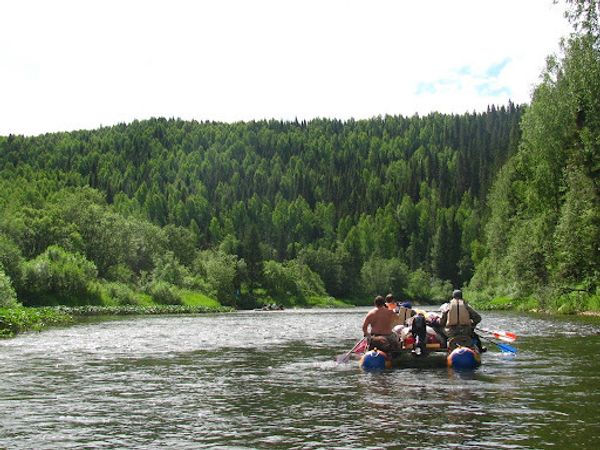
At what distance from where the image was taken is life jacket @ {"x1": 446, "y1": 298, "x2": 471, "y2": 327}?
2542cm

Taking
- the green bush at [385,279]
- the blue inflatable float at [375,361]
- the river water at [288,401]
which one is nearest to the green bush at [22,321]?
Answer: the river water at [288,401]

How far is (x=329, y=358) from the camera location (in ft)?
92.5

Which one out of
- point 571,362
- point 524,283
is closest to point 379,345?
point 571,362

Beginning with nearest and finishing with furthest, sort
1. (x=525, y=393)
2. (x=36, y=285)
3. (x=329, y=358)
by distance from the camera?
1. (x=525, y=393)
2. (x=329, y=358)
3. (x=36, y=285)

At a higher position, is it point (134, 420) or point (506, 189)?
point (506, 189)

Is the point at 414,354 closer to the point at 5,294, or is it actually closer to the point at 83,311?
the point at 5,294

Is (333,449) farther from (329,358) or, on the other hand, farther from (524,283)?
(524,283)

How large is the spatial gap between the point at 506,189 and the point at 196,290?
179 feet

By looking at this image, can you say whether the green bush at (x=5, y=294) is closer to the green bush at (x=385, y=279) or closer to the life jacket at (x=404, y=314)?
the life jacket at (x=404, y=314)

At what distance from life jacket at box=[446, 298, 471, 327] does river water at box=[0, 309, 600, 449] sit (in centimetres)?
174

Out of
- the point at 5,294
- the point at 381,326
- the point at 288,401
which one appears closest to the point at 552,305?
the point at 381,326

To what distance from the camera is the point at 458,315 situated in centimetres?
2547

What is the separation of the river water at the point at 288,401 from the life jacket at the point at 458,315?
1736 millimetres

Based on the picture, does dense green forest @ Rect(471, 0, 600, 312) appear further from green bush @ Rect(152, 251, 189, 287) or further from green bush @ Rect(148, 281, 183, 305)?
green bush @ Rect(152, 251, 189, 287)
